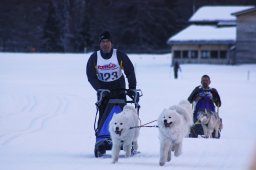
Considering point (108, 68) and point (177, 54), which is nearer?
point (108, 68)

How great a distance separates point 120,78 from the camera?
27.9 ft

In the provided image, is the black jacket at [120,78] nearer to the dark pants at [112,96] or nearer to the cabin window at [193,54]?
the dark pants at [112,96]

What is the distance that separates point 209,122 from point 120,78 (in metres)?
3.44

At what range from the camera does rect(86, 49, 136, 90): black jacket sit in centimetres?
840

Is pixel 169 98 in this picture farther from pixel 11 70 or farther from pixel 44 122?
pixel 11 70

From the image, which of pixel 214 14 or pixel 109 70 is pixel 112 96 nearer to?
pixel 109 70

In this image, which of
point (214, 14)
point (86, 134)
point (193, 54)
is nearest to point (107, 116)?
point (86, 134)

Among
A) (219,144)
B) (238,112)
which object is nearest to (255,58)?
(238,112)

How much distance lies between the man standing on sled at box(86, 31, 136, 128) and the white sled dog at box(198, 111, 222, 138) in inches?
127

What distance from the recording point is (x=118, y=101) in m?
8.39

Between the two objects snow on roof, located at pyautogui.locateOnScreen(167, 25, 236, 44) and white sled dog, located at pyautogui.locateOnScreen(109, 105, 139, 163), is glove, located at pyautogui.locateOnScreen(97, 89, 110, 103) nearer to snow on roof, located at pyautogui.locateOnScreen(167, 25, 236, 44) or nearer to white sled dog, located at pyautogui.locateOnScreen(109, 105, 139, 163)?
white sled dog, located at pyautogui.locateOnScreen(109, 105, 139, 163)

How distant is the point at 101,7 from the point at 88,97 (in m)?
52.7

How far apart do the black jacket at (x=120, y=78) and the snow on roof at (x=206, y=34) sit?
4401 centimetres

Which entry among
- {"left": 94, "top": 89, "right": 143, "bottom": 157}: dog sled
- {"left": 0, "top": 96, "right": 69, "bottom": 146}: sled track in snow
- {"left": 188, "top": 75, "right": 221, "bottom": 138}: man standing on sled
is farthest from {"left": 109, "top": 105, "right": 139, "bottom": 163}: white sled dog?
{"left": 188, "top": 75, "right": 221, "bottom": 138}: man standing on sled
